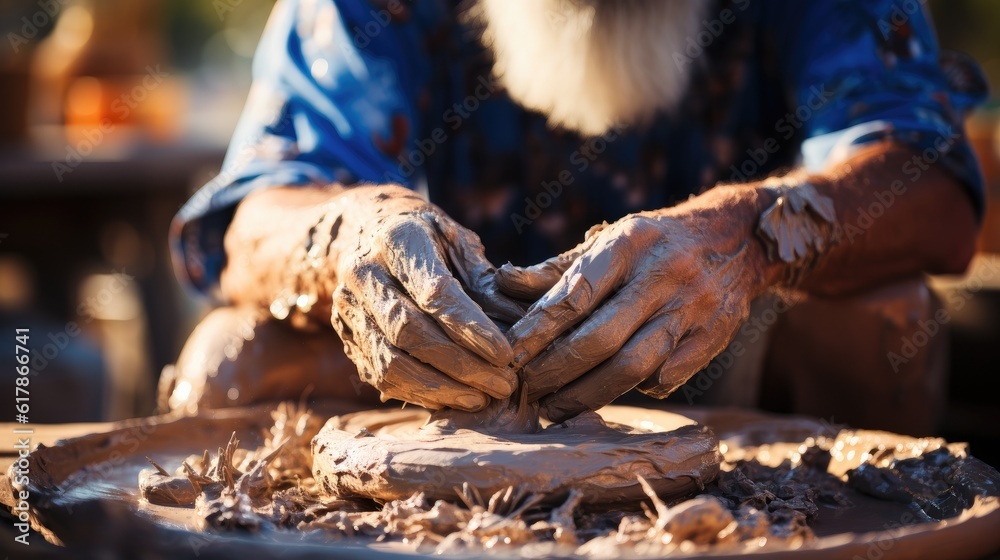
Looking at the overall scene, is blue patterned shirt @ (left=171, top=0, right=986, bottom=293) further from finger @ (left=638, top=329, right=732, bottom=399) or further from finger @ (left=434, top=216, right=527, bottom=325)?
finger @ (left=638, top=329, right=732, bottom=399)

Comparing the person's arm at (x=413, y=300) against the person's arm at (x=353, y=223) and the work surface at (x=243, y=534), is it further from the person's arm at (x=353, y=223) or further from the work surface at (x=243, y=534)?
the work surface at (x=243, y=534)

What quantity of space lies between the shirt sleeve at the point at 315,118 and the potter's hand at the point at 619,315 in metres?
0.82

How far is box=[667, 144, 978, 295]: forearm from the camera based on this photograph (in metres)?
1.76

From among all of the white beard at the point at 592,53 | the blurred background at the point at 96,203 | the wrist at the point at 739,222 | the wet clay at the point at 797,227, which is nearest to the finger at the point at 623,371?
the wrist at the point at 739,222

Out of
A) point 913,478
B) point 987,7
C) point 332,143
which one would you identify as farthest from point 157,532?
point 987,7

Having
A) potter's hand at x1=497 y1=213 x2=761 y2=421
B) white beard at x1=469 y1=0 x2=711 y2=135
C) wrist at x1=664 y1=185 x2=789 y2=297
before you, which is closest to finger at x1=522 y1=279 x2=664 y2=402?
potter's hand at x1=497 y1=213 x2=761 y2=421

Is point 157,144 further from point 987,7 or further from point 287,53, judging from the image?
point 987,7

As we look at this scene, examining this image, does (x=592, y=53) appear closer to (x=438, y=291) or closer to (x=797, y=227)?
(x=797, y=227)

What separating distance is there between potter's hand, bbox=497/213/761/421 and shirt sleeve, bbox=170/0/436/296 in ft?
2.69

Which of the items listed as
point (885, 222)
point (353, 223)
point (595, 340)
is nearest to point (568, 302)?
point (595, 340)

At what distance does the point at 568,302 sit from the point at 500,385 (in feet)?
0.46

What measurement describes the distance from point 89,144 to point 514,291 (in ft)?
12.3

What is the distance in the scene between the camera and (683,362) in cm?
130

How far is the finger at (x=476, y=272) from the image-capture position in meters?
1.29
